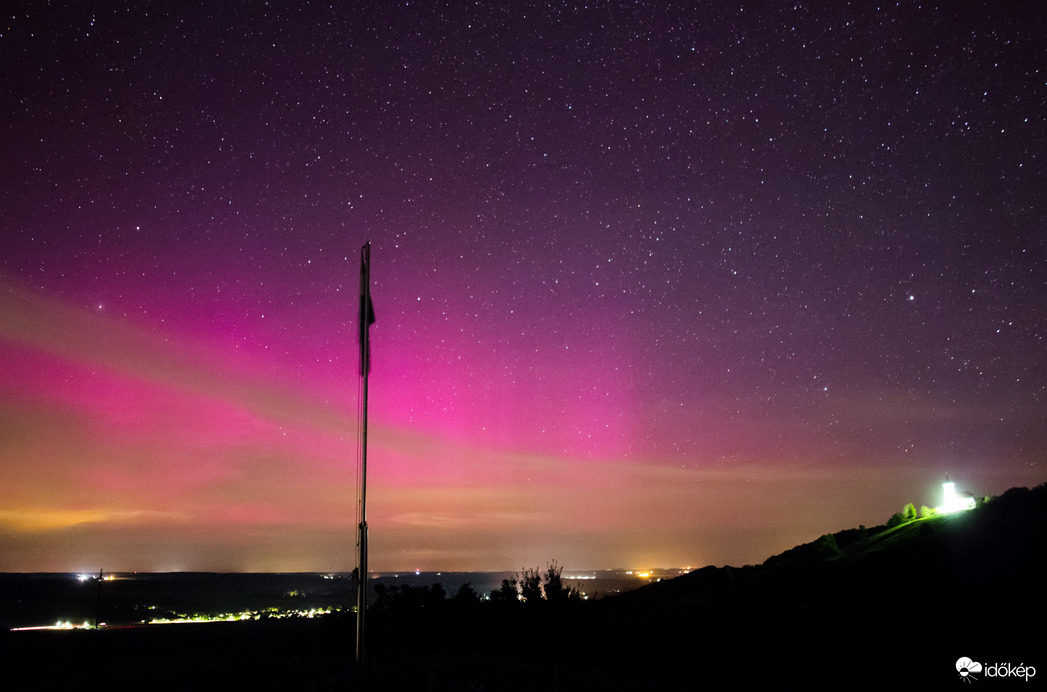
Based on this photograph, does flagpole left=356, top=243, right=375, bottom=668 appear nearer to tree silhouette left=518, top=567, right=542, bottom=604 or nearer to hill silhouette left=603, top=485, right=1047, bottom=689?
tree silhouette left=518, top=567, right=542, bottom=604

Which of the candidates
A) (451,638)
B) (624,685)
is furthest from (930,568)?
(624,685)

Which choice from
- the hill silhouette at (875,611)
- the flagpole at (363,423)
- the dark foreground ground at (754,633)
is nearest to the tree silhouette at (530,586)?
the dark foreground ground at (754,633)

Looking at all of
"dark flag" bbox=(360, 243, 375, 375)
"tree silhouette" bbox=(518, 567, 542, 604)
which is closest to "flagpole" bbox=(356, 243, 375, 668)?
"dark flag" bbox=(360, 243, 375, 375)

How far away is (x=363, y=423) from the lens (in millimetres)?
12492

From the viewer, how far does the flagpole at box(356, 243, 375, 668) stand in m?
11.6

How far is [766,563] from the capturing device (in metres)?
45.7

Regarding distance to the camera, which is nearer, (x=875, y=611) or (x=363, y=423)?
(x=363, y=423)

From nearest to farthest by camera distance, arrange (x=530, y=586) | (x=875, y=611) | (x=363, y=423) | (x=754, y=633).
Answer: (x=363, y=423), (x=530, y=586), (x=754, y=633), (x=875, y=611)

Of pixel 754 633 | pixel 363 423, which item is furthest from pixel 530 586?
pixel 363 423

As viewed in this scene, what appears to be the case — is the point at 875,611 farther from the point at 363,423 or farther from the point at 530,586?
the point at 363,423

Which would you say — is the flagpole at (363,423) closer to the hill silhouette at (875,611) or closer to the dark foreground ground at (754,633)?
the dark foreground ground at (754,633)

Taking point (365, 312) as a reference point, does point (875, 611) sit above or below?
below

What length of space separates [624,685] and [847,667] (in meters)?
18.5

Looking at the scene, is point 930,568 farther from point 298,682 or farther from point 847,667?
point 298,682
